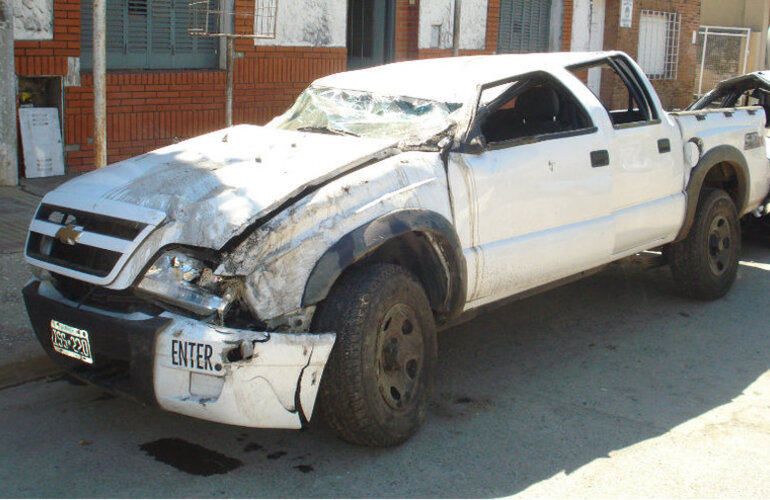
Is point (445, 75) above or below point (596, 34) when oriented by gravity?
below

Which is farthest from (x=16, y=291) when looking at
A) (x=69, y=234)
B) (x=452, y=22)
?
(x=452, y=22)

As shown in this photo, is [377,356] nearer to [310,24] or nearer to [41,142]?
[41,142]

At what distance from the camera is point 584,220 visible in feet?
18.5

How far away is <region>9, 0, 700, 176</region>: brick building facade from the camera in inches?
361

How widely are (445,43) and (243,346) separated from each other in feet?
34.5

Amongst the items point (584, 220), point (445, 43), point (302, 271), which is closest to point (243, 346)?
point (302, 271)

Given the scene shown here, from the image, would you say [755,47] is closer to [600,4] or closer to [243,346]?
[600,4]

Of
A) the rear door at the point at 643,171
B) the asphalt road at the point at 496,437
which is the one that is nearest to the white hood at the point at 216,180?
the asphalt road at the point at 496,437

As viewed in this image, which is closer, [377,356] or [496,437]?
[377,356]

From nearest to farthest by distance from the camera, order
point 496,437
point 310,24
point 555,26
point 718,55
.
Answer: point 496,437
point 310,24
point 555,26
point 718,55

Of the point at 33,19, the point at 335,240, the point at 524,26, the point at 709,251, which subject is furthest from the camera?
the point at 524,26

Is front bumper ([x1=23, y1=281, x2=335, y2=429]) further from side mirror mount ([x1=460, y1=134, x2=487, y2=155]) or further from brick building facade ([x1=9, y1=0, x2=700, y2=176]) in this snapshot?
brick building facade ([x1=9, y1=0, x2=700, y2=176])

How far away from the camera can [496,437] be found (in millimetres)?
4547

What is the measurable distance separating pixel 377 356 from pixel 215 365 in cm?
80
